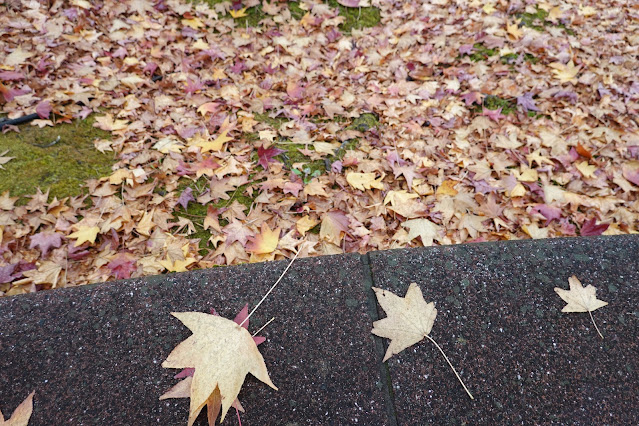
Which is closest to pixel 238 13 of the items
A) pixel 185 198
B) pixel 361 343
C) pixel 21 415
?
pixel 185 198

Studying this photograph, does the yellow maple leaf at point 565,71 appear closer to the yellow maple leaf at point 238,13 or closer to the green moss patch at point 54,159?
the yellow maple leaf at point 238,13

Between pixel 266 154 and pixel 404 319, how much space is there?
1.38 meters

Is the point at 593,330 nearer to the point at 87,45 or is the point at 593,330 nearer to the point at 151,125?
the point at 151,125

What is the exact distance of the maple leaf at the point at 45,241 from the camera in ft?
6.22

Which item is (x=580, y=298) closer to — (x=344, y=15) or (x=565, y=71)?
(x=565, y=71)

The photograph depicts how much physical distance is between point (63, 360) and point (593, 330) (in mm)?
1870

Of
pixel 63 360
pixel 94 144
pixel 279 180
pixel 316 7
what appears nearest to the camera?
pixel 63 360

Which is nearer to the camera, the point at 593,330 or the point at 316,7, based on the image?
the point at 593,330

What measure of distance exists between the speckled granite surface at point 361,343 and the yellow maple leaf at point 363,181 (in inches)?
28.1

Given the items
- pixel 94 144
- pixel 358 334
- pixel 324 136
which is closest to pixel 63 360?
pixel 358 334

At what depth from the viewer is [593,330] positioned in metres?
1.41

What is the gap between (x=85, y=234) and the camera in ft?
6.36

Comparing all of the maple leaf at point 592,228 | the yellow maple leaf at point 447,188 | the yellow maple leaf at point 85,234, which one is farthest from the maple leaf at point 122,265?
the maple leaf at point 592,228

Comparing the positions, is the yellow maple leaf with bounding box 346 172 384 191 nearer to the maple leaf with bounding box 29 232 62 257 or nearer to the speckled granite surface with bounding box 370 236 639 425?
the speckled granite surface with bounding box 370 236 639 425
